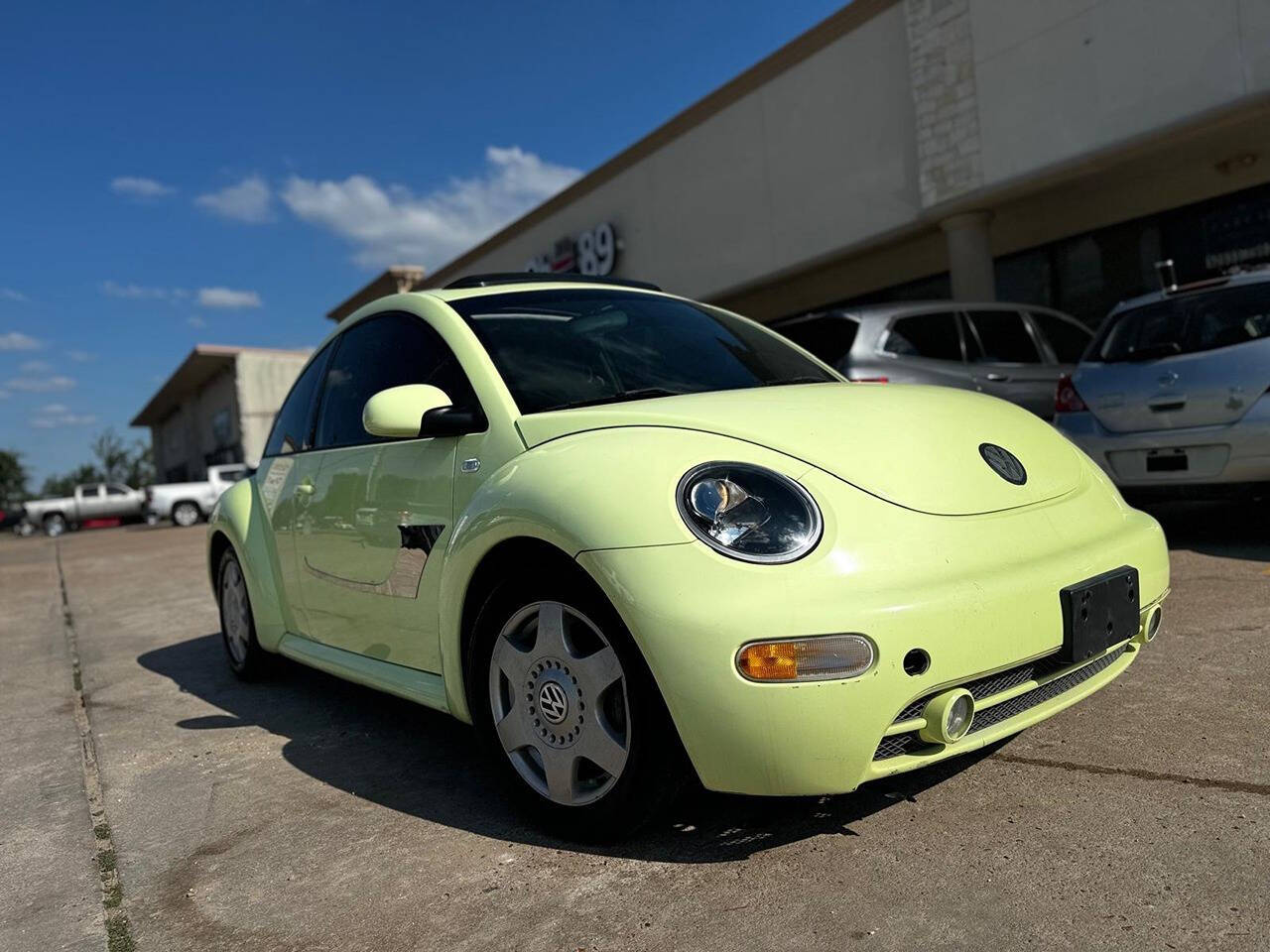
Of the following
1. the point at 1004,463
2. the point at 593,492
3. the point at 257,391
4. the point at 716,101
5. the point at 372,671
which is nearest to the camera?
the point at 593,492

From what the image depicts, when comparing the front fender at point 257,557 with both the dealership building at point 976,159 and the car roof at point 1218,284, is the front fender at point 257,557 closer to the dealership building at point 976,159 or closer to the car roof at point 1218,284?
the car roof at point 1218,284

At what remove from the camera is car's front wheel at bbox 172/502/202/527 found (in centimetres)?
3020

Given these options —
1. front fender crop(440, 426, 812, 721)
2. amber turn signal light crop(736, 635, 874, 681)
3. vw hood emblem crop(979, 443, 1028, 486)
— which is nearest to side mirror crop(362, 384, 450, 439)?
front fender crop(440, 426, 812, 721)

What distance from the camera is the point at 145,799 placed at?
306 centimetres

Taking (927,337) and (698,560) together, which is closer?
(698,560)

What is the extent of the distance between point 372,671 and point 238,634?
1.75 m

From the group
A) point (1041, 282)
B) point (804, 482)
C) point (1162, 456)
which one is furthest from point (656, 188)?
point (804, 482)

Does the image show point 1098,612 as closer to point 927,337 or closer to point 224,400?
point 927,337

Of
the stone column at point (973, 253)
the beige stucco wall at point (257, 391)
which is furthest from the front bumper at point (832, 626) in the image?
the beige stucco wall at point (257, 391)

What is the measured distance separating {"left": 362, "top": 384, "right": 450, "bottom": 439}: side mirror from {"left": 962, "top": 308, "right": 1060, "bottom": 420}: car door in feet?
17.9

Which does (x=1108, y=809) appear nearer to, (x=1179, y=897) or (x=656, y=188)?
(x=1179, y=897)

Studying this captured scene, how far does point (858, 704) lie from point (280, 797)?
1942 millimetres

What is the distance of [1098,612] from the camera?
2.30 m

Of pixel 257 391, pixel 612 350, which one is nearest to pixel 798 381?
pixel 612 350
